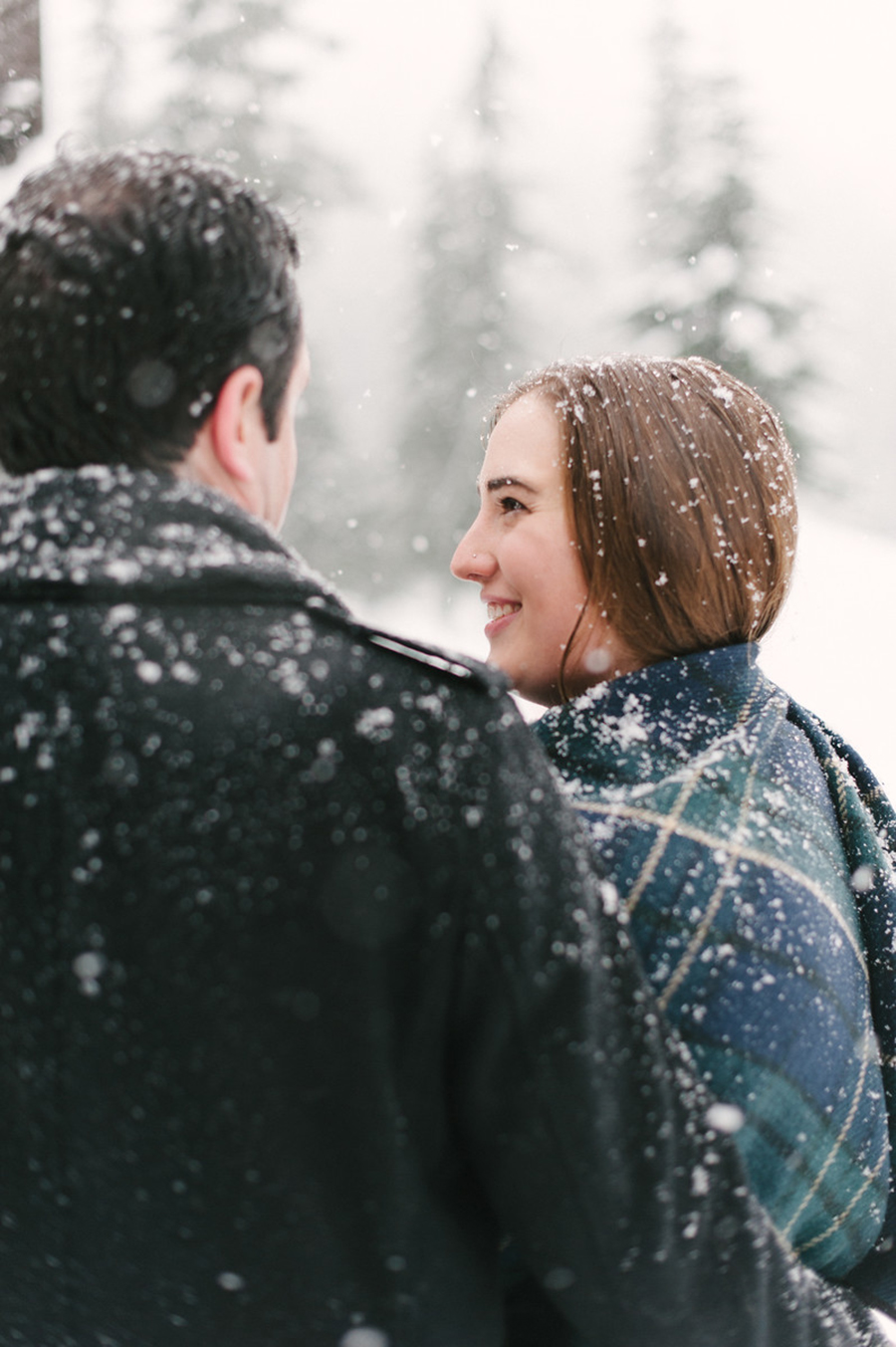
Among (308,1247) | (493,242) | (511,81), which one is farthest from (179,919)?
(511,81)

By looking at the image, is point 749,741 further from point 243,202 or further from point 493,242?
point 493,242

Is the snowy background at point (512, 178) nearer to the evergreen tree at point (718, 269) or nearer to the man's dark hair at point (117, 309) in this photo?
the evergreen tree at point (718, 269)

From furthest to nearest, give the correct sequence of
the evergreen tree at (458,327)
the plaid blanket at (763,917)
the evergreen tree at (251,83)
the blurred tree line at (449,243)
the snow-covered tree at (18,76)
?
the evergreen tree at (458,327) < the blurred tree line at (449,243) < the evergreen tree at (251,83) < the snow-covered tree at (18,76) < the plaid blanket at (763,917)

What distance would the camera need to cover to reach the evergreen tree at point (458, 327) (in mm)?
11391

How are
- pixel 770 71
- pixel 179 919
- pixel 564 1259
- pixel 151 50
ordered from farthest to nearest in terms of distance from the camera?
pixel 770 71
pixel 151 50
pixel 564 1259
pixel 179 919

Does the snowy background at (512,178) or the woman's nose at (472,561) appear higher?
the snowy background at (512,178)

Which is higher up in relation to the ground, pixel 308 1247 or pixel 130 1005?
pixel 130 1005

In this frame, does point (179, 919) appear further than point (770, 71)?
No

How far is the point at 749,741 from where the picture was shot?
1.39 metres

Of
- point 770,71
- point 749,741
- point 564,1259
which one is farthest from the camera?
point 770,71

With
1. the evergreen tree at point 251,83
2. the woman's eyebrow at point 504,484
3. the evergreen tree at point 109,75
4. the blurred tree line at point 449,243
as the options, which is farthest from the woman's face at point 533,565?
the evergreen tree at point 109,75

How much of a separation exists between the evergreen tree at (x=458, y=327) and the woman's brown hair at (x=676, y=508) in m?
9.77

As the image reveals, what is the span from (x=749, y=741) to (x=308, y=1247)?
3.00ft

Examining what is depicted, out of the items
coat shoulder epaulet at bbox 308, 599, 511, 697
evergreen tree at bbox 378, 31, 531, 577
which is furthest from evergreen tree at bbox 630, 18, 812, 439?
coat shoulder epaulet at bbox 308, 599, 511, 697
